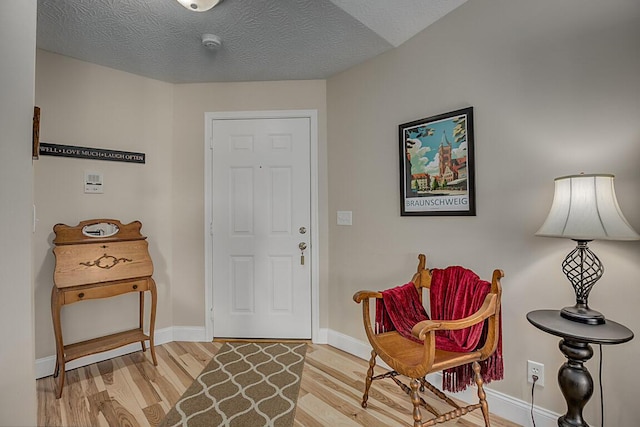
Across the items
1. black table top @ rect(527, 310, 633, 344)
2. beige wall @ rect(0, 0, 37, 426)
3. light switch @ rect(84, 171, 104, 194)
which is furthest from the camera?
light switch @ rect(84, 171, 104, 194)

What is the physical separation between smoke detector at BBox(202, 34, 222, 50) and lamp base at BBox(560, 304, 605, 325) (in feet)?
8.38

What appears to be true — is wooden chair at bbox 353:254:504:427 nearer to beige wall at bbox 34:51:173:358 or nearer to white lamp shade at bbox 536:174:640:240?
white lamp shade at bbox 536:174:640:240

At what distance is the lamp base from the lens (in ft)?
4.30

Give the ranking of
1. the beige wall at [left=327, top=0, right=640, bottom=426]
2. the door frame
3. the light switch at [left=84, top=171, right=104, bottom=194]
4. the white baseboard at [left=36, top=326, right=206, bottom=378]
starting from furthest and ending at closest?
1. the door frame
2. the light switch at [left=84, top=171, right=104, bottom=194]
3. the white baseboard at [left=36, top=326, right=206, bottom=378]
4. the beige wall at [left=327, top=0, right=640, bottom=426]

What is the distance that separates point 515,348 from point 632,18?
1670 mm

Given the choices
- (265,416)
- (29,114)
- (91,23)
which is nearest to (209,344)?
(265,416)

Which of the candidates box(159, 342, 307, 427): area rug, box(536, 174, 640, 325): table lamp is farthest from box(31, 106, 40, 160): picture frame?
box(536, 174, 640, 325): table lamp

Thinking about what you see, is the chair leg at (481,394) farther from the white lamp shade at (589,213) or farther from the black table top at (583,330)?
the white lamp shade at (589,213)

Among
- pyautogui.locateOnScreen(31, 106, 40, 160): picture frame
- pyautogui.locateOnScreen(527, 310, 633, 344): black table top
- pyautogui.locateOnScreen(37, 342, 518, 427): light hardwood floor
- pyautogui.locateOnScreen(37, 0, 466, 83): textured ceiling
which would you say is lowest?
pyautogui.locateOnScreen(37, 342, 518, 427): light hardwood floor

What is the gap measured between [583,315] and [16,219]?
2.12 metres

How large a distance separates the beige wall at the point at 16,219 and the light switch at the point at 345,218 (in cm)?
205

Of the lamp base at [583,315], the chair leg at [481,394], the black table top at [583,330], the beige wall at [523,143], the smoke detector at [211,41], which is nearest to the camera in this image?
the black table top at [583,330]

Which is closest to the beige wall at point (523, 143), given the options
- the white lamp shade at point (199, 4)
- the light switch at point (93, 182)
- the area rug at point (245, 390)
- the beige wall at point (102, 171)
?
the area rug at point (245, 390)

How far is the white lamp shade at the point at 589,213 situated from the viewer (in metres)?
1.23
